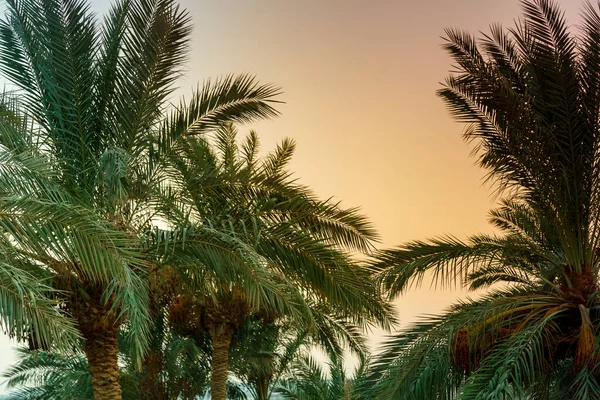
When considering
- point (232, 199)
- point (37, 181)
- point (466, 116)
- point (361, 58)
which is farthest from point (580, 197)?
point (361, 58)

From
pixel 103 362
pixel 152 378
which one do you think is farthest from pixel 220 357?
pixel 103 362

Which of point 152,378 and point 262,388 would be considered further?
point 262,388

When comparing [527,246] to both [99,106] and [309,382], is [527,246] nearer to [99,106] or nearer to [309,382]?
[99,106]

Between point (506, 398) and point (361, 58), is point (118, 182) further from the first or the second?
point (361, 58)

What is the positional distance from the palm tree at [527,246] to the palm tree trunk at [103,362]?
317cm

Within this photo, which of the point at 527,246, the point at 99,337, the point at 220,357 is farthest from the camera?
the point at 220,357

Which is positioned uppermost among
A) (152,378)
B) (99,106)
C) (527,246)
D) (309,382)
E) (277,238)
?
(99,106)

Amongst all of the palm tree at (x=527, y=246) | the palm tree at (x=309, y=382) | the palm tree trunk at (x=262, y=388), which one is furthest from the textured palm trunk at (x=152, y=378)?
the palm tree at (x=527, y=246)

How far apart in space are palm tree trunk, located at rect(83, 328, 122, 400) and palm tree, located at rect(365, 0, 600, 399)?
3.17 m

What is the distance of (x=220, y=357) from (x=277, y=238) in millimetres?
5719

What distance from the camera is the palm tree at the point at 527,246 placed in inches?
342

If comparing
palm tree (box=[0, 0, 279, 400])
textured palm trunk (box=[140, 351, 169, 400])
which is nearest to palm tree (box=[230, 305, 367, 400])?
textured palm trunk (box=[140, 351, 169, 400])

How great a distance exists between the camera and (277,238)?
894 cm

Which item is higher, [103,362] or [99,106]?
[99,106]
